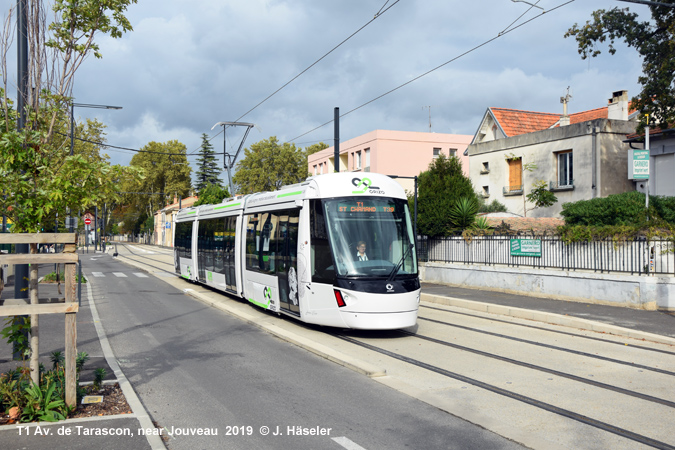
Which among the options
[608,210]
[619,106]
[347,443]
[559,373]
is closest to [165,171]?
[619,106]

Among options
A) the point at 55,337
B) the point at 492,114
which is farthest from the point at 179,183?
the point at 55,337

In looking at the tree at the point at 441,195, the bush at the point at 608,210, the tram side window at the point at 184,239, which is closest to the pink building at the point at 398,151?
the tree at the point at 441,195

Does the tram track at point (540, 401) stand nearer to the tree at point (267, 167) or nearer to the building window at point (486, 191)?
the building window at point (486, 191)

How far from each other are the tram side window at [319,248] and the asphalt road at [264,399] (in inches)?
57.3

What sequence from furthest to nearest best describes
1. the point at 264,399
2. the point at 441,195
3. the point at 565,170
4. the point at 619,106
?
the point at 619,106, the point at 565,170, the point at 441,195, the point at 264,399

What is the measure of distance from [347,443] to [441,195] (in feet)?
59.6

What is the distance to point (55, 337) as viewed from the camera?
1084 centimetres

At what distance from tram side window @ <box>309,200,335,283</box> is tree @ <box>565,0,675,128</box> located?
1441 cm

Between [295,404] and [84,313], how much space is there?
390 inches

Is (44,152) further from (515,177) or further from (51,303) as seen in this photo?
(515,177)

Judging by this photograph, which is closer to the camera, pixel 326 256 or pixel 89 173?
pixel 89 173

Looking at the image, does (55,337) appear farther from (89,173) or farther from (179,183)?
(179,183)

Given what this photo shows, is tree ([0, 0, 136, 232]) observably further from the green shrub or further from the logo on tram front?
the green shrub

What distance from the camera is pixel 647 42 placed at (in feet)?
66.6
